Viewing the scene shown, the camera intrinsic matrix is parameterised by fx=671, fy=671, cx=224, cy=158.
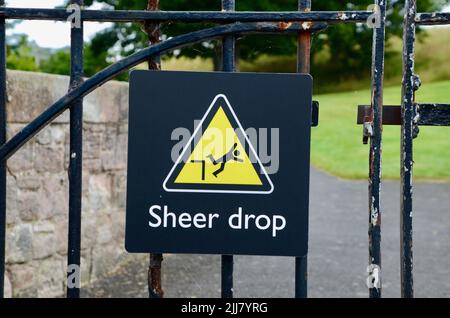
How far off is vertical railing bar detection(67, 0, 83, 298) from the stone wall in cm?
203

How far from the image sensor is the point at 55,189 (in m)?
4.30

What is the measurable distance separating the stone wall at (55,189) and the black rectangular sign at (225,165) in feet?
7.25

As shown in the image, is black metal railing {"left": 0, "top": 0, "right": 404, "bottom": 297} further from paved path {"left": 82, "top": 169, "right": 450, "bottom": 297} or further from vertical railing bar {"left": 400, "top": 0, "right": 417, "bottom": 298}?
paved path {"left": 82, "top": 169, "right": 450, "bottom": 297}

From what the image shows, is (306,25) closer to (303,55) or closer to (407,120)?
(303,55)

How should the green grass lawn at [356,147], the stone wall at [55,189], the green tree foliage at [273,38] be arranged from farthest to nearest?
the green grass lawn at [356,147] < the stone wall at [55,189] < the green tree foliage at [273,38]

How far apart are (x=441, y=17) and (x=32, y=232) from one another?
9.86 feet

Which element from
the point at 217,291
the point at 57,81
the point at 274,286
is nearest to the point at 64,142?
the point at 57,81

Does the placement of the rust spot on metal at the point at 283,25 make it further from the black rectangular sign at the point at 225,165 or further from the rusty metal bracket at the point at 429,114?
the rusty metal bracket at the point at 429,114

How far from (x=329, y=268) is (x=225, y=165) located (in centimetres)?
381

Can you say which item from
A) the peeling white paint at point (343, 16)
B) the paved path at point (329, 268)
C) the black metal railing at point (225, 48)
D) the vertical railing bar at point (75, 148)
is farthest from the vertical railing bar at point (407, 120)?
the paved path at point (329, 268)

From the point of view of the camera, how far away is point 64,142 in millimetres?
4375

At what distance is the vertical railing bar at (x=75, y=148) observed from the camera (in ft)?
6.05

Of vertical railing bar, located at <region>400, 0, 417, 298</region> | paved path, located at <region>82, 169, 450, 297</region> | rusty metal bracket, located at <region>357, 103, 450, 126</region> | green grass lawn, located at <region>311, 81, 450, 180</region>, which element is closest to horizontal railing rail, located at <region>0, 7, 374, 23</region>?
vertical railing bar, located at <region>400, 0, 417, 298</region>
